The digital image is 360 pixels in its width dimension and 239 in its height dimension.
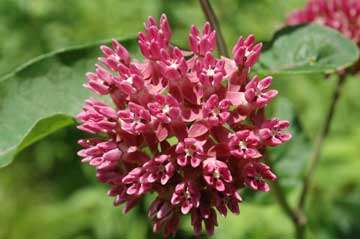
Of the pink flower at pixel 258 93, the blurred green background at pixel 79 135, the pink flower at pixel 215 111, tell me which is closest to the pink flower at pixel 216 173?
the pink flower at pixel 215 111

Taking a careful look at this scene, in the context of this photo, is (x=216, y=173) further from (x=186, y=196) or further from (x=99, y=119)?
(x=99, y=119)

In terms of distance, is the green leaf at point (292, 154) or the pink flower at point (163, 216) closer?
the pink flower at point (163, 216)

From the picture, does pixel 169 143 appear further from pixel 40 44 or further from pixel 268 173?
A: pixel 40 44

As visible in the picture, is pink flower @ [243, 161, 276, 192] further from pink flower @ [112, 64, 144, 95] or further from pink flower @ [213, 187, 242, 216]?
pink flower @ [112, 64, 144, 95]

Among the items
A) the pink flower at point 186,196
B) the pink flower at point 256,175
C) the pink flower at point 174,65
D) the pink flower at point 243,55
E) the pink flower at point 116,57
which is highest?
the pink flower at point 116,57

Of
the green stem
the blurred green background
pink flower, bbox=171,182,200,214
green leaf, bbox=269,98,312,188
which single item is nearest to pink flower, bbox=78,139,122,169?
pink flower, bbox=171,182,200,214

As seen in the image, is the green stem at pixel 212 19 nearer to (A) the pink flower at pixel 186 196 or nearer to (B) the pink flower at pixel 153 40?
(B) the pink flower at pixel 153 40

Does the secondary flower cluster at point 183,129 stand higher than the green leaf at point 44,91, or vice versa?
the green leaf at point 44,91
